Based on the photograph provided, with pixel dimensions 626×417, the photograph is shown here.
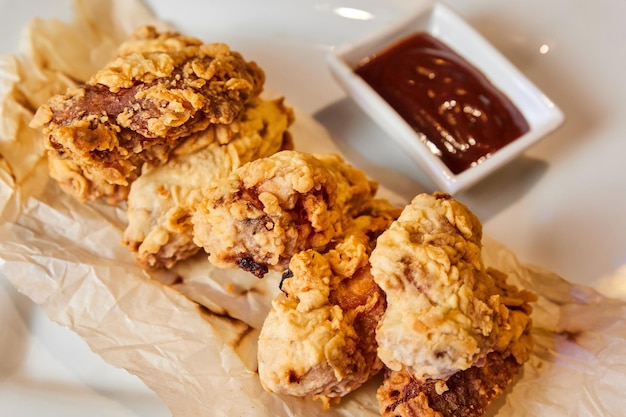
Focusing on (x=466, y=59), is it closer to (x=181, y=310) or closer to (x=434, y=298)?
(x=434, y=298)

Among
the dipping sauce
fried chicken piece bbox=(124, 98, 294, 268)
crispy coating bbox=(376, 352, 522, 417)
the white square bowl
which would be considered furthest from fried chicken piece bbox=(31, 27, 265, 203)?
crispy coating bbox=(376, 352, 522, 417)

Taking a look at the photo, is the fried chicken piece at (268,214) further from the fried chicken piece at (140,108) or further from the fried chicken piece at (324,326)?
the fried chicken piece at (140,108)

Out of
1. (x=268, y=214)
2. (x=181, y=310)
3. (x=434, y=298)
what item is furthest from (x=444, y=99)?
(x=181, y=310)

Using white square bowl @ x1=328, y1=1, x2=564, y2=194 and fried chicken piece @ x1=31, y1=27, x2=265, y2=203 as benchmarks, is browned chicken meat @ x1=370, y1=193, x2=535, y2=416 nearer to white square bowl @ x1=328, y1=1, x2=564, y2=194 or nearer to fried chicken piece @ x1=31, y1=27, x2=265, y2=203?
white square bowl @ x1=328, y1=1, x2=564, y2=194

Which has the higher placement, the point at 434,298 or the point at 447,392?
the point at 434,298

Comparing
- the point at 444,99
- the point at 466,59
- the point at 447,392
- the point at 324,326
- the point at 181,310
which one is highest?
the point at 466,59

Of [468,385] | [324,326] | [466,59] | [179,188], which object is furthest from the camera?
[466,59]
